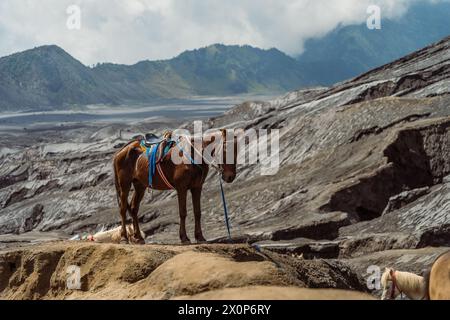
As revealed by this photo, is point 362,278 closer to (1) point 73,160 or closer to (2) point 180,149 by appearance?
(2) point 180,149

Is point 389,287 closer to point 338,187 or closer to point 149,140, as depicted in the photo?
point 149,140

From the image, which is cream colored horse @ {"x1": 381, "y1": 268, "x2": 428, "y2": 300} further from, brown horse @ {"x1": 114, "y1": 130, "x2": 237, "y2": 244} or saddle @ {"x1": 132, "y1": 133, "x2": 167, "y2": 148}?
saddle @ {"x1": 132, "y1": 133, "x2": 167, "y2": 148}

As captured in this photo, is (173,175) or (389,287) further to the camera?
(173,175)

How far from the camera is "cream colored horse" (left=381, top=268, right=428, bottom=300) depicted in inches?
544

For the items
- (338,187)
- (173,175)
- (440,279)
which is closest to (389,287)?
(440,279)

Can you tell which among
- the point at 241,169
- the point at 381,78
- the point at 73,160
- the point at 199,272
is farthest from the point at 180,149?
the point at 73,160

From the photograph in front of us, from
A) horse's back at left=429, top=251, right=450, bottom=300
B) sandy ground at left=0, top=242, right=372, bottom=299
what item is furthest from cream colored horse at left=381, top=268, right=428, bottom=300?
horse's back at left=429, top=251, right=450, bottom=300

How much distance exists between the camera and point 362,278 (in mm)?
17250

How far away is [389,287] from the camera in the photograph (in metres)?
14.5

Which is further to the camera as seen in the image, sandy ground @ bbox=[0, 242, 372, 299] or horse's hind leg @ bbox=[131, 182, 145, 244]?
horse's hind leg @ bbox=[131, 182, 145, 244]

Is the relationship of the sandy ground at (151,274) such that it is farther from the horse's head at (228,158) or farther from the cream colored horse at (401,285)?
the cream colored horse at (401,285)

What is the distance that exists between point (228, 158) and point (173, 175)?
4.48 ft

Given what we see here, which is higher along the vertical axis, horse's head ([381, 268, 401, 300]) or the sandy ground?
the sandy ground

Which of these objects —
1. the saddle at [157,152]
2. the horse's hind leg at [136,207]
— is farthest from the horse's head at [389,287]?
the horse's hind leg at [136,207]
